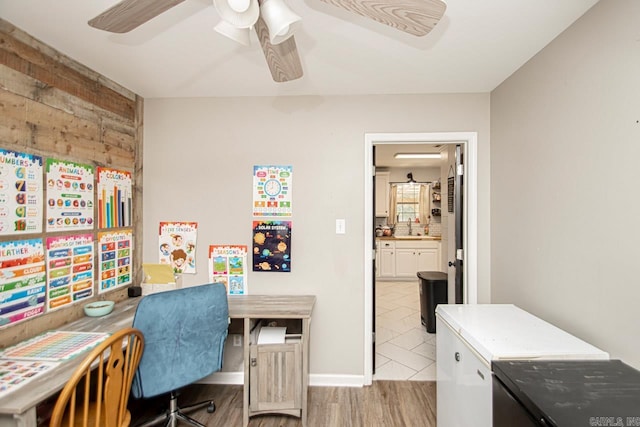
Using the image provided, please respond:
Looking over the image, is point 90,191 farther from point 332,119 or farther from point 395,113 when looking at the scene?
point 395,113

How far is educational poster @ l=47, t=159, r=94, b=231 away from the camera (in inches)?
70.4

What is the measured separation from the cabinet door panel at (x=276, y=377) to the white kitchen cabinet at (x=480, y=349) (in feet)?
2.98

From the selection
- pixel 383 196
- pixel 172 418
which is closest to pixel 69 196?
pixel 172 418

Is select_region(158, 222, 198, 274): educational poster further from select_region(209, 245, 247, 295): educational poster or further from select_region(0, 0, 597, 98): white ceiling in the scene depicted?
select_region(0, 0, 597, 98): white ceiling

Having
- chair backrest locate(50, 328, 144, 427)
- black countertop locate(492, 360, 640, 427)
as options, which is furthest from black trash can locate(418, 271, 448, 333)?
chair backrest locate(50, 328, 144, 427)

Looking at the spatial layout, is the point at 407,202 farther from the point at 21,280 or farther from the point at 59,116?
the point at 21,280

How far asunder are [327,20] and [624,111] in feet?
4.48

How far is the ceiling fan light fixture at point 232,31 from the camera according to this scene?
111cm

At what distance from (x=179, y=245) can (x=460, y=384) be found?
2.24 metres

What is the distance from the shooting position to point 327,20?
1.51 metres

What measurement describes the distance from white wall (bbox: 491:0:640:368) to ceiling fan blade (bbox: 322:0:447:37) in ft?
2.90

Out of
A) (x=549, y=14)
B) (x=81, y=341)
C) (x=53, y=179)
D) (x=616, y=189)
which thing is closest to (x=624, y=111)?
(x=616, y=189)

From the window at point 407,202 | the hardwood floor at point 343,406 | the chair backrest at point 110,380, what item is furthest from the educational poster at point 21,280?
the window at point 407,202

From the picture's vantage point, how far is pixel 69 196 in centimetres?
190
